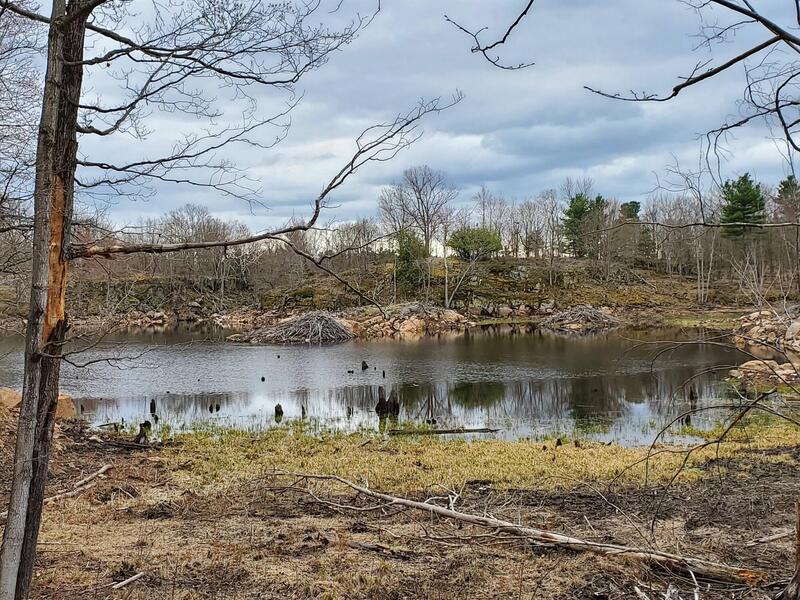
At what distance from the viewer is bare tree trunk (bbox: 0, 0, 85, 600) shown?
3.59m

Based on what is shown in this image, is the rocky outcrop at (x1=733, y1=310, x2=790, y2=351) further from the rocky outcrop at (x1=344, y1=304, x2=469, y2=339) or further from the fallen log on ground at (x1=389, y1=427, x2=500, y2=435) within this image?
the rocky outcrop at (x1=344, y1=304, x2=469, y2=339)

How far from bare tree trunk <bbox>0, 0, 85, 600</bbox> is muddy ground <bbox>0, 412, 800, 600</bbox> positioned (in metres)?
1.13

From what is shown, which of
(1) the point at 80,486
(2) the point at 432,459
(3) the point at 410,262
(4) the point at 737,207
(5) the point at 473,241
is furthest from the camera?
(5) the point at 473,241

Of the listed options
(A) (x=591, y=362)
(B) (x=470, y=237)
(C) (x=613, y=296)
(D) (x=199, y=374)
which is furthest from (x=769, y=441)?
(B) (x=470, y=237)

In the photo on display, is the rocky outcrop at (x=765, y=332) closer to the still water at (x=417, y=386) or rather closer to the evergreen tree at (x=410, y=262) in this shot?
the still water at (x=417, y=386)

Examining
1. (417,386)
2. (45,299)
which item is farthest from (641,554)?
(417,386)

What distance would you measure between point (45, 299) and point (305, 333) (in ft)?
109

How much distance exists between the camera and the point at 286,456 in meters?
10.8

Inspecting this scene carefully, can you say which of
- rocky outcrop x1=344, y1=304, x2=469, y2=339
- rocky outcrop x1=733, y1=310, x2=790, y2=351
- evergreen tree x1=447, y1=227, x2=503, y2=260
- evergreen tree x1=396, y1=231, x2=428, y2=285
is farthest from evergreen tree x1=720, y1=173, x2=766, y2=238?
evergreen tree x1=447, y1=227, x2=503, y2=260

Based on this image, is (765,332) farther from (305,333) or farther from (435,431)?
(305,333)

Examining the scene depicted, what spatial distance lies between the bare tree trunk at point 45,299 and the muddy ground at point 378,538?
44.6 inches

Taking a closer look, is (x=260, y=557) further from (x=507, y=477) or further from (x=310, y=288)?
(x=310, y=288)

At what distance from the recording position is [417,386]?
20750 millimetres

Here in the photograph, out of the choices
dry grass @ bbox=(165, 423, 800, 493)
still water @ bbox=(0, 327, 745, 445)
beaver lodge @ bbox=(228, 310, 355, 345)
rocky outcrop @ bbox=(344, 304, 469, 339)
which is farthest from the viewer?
rocky outcrop @ bbox=(344, 304, 469, 339)
